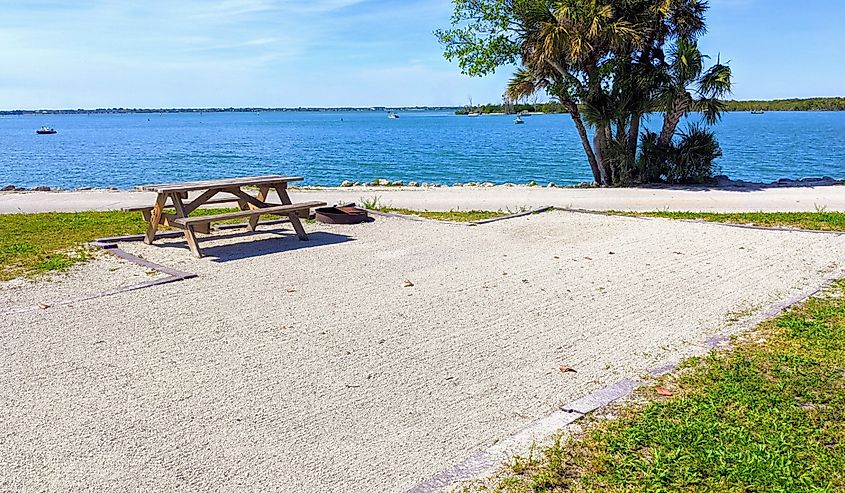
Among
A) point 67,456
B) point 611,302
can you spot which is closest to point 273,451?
point 67,456

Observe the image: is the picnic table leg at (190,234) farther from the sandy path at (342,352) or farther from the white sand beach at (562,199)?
the white sand beach at (562,199)

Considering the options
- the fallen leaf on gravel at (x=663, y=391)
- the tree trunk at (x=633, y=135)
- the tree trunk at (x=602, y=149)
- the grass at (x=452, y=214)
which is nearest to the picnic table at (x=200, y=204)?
the grass at (x=452, y=214)

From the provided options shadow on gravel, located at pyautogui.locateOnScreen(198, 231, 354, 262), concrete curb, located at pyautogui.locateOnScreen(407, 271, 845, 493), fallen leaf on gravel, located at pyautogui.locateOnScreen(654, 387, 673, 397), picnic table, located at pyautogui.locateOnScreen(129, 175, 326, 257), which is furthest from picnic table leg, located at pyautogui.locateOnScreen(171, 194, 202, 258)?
fallen leaf on gravel, located at pyautogui.locateOnScreen(654, 387, 673, 397)

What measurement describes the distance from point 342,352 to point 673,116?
42.3 ft

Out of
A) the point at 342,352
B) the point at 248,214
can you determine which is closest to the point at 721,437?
the point at 342,352

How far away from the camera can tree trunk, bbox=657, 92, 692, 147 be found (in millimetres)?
15773

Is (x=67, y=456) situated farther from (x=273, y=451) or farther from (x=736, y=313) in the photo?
(x=736, y=313)

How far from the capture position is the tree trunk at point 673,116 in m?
15.8

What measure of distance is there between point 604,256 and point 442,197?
6.45 meters

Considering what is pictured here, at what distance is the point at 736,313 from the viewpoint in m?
5.81

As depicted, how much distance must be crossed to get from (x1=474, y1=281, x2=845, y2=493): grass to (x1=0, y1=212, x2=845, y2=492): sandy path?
0.38 m

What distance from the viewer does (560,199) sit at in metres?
13.8

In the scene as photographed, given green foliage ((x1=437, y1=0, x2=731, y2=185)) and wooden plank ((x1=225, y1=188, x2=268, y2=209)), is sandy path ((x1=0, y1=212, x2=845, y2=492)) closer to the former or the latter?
wooden plank ((x1=225, y1=188, x2=268, y2=209))

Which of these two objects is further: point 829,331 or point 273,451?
point 829,331
